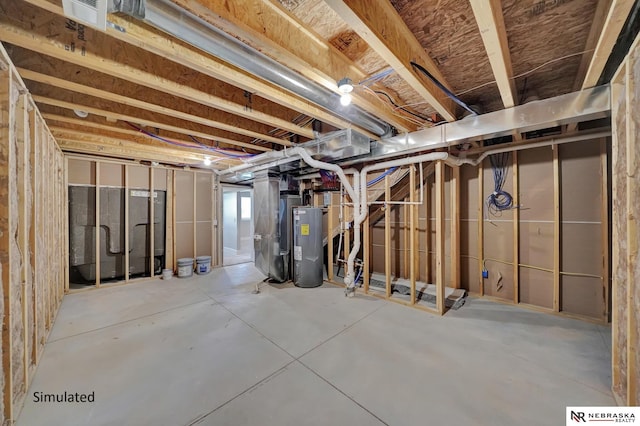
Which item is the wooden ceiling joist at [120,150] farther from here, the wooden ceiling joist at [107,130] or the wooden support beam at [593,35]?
the wooden support beam at [593,35]

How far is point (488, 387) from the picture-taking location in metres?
1.60

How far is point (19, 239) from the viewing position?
149 centimetres

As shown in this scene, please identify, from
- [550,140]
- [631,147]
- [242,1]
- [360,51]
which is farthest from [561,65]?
[242,1]

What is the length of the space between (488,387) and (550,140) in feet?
8.82

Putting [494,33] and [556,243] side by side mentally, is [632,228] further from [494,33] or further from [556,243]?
[556,243]

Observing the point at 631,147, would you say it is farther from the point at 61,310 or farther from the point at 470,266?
the point at 61,310

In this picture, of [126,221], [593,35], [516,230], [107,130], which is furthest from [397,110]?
[126,221]

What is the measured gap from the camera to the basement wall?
8.46 feet

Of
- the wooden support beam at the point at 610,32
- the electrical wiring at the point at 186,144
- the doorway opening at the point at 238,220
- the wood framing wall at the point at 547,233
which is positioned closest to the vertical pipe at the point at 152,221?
the electrical wiring at the point at 186,144

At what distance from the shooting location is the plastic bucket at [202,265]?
4546mm

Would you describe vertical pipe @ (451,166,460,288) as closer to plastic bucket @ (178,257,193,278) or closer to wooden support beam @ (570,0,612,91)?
wooden support beam @ (570,0,612,91)

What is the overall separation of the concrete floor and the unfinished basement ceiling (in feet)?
6.92

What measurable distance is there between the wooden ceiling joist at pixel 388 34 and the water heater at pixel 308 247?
7.97ft

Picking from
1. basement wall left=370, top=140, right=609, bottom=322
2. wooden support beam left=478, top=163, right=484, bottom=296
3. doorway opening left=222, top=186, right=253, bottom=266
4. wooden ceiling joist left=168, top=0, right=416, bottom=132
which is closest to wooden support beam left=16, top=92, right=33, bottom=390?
wooden ceiling joist left=168, top=0, right=416, bottom=132
